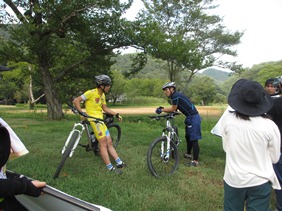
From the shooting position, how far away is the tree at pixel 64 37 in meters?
11.3

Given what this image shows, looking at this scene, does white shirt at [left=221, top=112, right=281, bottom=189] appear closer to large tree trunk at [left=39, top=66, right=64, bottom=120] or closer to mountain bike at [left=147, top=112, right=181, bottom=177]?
mountain bike at [left=147, top=112, right=181, bottom=177]

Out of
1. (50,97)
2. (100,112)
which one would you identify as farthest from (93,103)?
(50,97)

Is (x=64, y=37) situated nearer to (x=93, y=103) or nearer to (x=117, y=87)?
(x=93, y=103)

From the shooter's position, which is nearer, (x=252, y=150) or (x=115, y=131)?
(x=252, y=150)

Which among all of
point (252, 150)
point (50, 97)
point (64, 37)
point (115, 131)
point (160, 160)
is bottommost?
point (160, 160)

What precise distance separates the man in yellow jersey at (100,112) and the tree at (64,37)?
735 cm

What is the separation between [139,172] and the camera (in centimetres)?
486

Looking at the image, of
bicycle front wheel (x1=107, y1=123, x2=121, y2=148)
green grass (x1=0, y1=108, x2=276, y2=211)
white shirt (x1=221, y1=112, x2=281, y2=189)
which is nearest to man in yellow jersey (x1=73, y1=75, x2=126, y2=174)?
green grass (x1=0, y1=108, x2=276, y2=211)

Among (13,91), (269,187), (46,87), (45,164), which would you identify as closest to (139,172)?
(45,164)

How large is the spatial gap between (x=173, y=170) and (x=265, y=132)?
2814mm

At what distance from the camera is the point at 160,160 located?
4859mm

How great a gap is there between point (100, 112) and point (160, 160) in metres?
1.50

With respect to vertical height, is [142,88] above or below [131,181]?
above

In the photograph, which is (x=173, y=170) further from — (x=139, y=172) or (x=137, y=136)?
(x=137, y=136)
